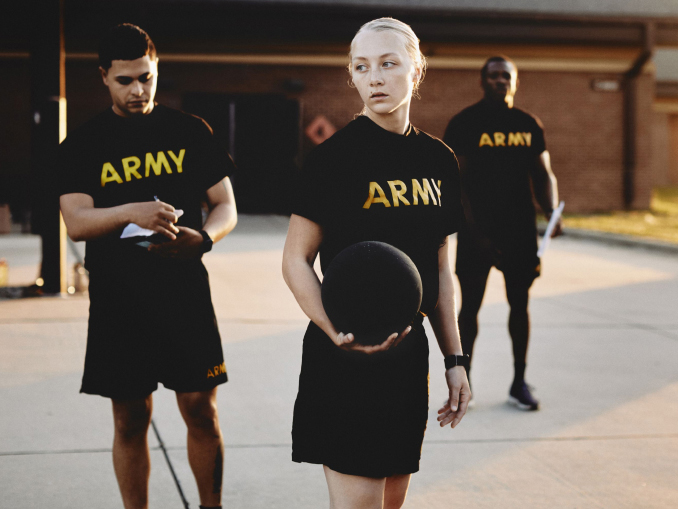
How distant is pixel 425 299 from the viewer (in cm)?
240

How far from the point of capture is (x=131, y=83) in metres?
2.84

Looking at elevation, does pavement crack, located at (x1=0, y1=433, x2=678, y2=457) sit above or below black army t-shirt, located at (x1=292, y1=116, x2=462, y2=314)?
below

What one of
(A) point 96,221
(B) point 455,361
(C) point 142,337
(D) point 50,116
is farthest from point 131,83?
(D) point 50,116

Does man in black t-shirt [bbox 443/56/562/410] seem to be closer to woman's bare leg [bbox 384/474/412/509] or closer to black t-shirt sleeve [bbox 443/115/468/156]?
black t-shirt sleeve [bbox 443/115/468/156]

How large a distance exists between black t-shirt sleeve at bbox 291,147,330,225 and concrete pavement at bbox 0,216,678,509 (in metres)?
1.79

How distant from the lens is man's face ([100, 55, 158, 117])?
9.27 feet

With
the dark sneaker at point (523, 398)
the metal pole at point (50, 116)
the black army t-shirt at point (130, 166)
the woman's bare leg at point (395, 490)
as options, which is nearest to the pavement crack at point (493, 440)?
the dark sneaker at point (523, 398)

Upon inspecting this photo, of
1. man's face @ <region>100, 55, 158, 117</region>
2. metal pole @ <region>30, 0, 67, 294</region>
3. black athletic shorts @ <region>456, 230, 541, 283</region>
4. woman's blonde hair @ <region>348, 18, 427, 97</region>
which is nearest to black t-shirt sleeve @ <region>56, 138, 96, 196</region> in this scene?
man's face @ <region>100, 55, 158, 117</region>

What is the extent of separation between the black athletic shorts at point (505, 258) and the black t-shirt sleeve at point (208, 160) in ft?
6.86

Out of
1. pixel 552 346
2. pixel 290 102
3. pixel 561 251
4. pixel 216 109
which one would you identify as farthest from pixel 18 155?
pixel 552 346

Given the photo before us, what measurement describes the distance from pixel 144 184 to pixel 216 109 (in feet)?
51.8

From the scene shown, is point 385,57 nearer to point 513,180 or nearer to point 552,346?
point 513,180

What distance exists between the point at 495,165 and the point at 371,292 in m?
3.03

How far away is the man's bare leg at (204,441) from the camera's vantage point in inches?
116
